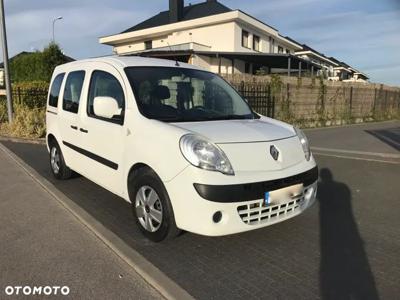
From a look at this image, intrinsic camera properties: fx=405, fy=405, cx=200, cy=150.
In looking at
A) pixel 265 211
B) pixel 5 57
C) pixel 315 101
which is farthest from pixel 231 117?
pixel 315 101

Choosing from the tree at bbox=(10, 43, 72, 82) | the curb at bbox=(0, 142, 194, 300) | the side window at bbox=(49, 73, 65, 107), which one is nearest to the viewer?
the curb at bbox=(0, 142, 194, 300)

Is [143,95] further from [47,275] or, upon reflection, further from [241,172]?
[47,275]

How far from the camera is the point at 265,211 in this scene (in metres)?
3.79

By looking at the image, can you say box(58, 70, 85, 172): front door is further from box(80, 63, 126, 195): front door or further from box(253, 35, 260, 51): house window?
box(253, 35, 260, 51): house window

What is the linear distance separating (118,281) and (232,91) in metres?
2.93

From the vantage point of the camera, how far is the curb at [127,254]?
3.15 m

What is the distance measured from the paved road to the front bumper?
0.34 m

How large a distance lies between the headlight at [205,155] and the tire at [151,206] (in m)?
0.43

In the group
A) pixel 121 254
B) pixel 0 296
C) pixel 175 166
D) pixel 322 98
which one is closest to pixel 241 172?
pixel 175 166

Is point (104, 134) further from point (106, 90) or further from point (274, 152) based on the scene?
point (274, 152)

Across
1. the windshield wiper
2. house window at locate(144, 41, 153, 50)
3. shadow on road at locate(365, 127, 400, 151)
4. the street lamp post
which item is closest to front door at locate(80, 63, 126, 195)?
the windshield wiper

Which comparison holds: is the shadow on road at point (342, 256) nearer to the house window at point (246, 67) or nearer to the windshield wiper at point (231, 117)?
the windshield wiper at point (231, 117)

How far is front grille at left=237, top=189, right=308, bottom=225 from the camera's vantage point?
12.0ft

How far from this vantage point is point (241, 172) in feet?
11.9
